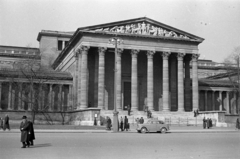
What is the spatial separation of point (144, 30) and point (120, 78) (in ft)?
32.5

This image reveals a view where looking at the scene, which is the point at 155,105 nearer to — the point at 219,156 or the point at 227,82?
the point at 227,82

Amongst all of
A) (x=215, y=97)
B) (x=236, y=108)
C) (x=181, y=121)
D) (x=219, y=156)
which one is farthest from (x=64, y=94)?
(x=219, y=156)

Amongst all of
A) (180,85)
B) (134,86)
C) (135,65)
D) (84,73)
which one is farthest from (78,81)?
(180,85)

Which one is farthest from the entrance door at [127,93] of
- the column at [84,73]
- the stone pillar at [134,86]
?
the column at [84,73]

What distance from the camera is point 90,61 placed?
61.5 metres

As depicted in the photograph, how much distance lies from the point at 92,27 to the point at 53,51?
41365 mm

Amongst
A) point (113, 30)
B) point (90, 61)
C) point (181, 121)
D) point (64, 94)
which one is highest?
point (113, 30)

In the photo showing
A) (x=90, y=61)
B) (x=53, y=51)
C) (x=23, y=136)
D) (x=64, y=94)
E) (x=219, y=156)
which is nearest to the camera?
(x=219, y=156)

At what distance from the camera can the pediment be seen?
56.0 metres

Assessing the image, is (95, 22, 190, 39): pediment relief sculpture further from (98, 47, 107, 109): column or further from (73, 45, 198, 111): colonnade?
(98, 47, 107, 109): column

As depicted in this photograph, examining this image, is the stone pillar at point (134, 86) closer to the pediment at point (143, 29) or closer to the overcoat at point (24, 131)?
the pediment at point (143, 29)

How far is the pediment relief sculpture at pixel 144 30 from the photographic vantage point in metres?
56.7

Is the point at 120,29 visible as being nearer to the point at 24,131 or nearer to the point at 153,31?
the point at 153,31

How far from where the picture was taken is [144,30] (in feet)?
192
